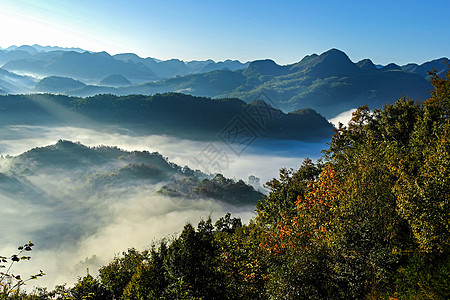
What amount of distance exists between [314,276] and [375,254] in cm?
459

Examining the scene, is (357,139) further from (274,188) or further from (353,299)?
(353,299)

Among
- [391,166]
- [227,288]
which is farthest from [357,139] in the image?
[227,288]

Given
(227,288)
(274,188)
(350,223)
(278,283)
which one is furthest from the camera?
(274,188)

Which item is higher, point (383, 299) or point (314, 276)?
point (314, 276)

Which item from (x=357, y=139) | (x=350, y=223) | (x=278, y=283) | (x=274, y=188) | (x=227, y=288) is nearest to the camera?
(x=278, y=283)

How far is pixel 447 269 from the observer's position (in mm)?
17656

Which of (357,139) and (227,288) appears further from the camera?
(357,139)

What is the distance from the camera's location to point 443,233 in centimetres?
1809

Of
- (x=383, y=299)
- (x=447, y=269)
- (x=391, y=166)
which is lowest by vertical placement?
(x=383, y=299)

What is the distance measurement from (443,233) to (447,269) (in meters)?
2.30

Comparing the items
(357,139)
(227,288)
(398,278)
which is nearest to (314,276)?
(398,278)

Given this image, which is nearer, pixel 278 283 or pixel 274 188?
pixel 278 283

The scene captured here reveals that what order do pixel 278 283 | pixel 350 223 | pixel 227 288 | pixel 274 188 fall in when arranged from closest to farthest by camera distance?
pixel 278 283 < pixel 350 223 < pixel 227 288 < pixel 274 188

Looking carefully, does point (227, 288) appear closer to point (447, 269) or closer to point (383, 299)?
point (383, 299)
